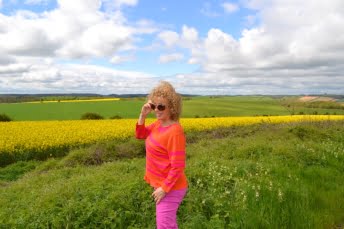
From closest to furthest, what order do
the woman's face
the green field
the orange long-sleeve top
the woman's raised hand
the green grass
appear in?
the orange long-sleeve top → the woman's face → the woman's raised hand → the green grass → the green field

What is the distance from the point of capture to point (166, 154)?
3.60 m

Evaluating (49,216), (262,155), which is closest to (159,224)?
(49,216)

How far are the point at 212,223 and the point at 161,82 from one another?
2.12 m

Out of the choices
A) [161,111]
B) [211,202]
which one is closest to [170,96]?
[161,111]

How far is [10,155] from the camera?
16.0 m

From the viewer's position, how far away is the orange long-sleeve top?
11.4 ft

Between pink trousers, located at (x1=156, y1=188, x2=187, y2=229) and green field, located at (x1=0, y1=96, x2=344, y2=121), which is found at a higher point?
pink trousers, located at (x1=156, y1=188, x2=187, y2=229)

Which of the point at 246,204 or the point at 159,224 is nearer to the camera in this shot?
the point at 159,224

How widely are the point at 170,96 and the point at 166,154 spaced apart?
582mm

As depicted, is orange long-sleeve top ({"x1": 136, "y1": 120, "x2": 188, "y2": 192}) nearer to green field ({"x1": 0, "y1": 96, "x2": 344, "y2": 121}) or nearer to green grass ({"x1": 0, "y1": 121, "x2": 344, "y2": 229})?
green grass ({"x1": 0, "y1": 121, "x2": 344, "y2": 229})

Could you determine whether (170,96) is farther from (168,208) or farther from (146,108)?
(168,208)

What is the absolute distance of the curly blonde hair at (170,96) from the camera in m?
3.62

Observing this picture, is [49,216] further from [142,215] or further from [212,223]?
[212,223]

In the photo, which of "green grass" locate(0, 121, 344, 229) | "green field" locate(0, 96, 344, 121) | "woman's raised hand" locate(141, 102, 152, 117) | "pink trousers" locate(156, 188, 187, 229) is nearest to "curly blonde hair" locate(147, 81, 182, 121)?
"woman's raised hand" locate(141, 102, 152, 117)
